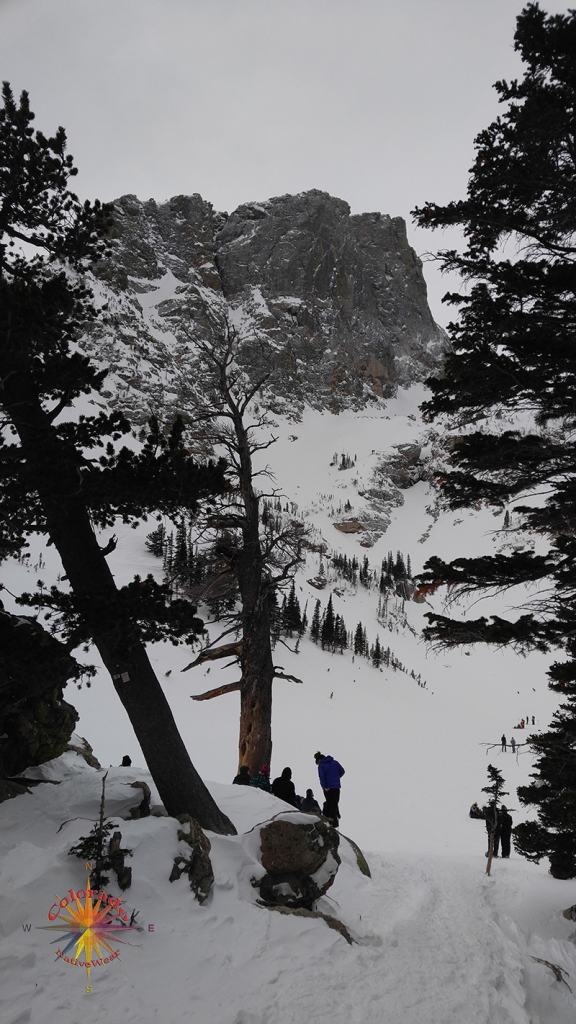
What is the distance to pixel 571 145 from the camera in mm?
Answer: 4941

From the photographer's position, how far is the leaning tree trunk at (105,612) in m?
4.63

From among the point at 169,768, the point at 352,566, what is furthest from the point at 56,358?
the point at 352,566

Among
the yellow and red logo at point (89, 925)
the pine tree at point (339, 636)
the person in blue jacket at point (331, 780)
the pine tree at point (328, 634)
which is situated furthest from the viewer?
the pine tree at point (339, 636)

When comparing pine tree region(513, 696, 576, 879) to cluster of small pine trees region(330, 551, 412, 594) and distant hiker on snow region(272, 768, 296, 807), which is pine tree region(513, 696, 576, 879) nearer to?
distant hiker on snow region(272, 768, 296, 807)

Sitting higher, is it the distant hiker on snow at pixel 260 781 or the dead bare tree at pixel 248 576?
the dead bare tree at pixel 248 576

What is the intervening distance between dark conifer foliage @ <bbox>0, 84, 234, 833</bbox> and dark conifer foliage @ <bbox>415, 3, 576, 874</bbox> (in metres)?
3.12

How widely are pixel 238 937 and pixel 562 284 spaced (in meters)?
7.49

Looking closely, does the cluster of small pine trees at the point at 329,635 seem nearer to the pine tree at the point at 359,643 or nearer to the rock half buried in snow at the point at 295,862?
the pine tree at the point at 359,643

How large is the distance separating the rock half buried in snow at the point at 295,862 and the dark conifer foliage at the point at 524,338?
279 centimetres

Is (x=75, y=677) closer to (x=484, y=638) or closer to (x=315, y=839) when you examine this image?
(x=315, y=839)

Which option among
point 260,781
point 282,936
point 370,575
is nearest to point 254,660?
point 260,781

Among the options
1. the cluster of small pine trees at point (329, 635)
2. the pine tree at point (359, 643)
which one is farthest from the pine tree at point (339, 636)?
the pine tree at point (359, 643)

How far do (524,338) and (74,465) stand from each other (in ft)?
16.5

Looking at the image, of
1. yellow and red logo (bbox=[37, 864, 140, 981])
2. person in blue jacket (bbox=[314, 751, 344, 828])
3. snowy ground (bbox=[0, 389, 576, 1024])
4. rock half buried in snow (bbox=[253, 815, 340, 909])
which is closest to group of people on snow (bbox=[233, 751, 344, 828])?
person in blue jacket (bbox=[314, 751, 344, 828])
